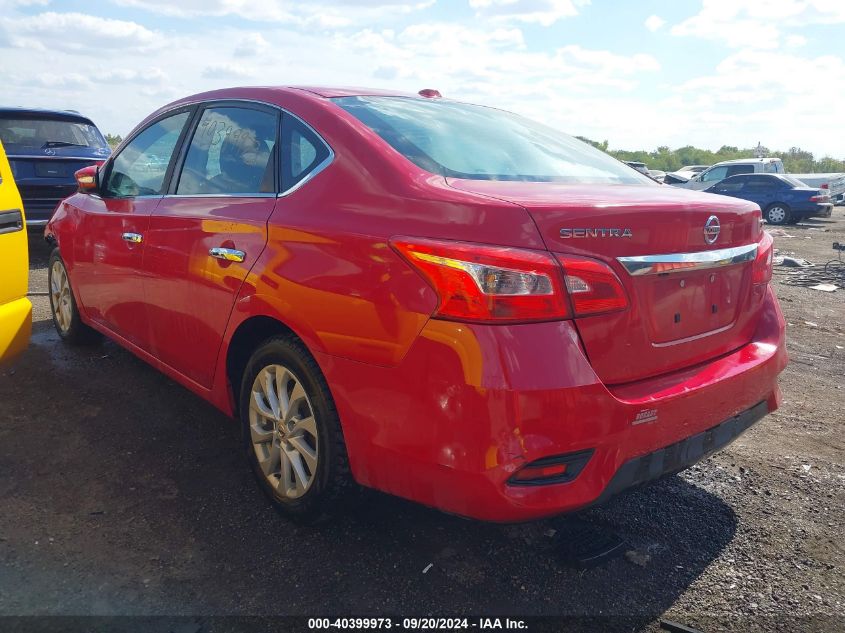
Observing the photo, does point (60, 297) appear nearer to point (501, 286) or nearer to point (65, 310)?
point (65, 310)

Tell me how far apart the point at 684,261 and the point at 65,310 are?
4.34m

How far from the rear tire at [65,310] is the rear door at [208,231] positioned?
1521 mm

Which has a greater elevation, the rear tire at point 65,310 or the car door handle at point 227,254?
the car door handle at point 227,254

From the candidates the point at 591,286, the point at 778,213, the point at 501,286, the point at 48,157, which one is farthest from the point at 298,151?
the point at 778,213

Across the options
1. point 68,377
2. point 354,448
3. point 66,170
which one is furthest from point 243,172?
point 66,170

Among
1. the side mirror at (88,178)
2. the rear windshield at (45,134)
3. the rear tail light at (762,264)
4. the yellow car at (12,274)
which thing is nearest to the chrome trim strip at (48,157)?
the rear windshield at (45,134)

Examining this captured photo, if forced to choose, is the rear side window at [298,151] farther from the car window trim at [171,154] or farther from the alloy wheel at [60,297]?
the alloy wheel at [60,297]

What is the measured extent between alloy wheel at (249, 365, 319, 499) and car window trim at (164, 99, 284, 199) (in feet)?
2.44

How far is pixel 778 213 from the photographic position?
65.0 feet

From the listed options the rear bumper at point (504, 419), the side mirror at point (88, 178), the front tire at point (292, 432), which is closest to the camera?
the rear bumper at point (504, 419)

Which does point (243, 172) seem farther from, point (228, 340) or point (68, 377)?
point (68, 377)

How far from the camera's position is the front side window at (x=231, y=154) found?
2.97m

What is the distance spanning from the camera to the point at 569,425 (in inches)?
80.7

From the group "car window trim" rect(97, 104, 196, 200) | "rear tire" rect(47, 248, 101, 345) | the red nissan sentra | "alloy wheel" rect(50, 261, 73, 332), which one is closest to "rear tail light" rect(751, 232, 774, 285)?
the red nissan sentra
